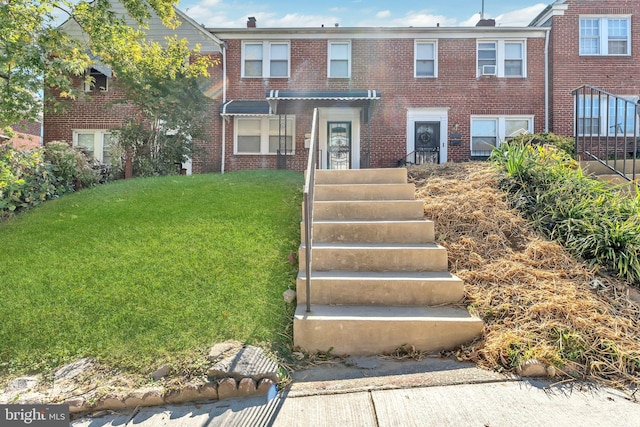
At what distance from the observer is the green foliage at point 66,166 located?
6066 millimetres

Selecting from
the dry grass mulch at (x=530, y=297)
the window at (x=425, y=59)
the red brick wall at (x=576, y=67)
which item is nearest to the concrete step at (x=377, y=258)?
the dry grass mulch at (x=530, y=297)

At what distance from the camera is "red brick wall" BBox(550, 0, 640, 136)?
11.3 metres

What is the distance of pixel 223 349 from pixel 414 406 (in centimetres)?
129

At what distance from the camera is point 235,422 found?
195 cm

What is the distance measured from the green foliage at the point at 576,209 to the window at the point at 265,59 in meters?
9.04

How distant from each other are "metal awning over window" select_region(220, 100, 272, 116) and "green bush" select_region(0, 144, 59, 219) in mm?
6055

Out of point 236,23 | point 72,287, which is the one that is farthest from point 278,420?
point 236,23

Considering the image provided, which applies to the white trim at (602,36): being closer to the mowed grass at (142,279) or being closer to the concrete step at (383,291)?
the mowed grass at (142,279)

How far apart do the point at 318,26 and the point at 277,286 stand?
11199mm

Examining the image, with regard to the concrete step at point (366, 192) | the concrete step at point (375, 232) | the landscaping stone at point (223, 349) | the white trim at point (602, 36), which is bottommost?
the landscaping stone at point (223, 349)

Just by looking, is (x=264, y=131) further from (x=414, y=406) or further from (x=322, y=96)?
(x=414, y=406)

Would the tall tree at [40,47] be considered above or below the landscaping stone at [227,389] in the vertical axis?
above

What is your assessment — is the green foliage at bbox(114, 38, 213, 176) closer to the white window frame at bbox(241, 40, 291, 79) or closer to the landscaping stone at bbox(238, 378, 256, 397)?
the white window frame at bbox(241, 40, 291, 79)

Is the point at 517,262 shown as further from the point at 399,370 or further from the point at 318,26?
the point at 318,26
